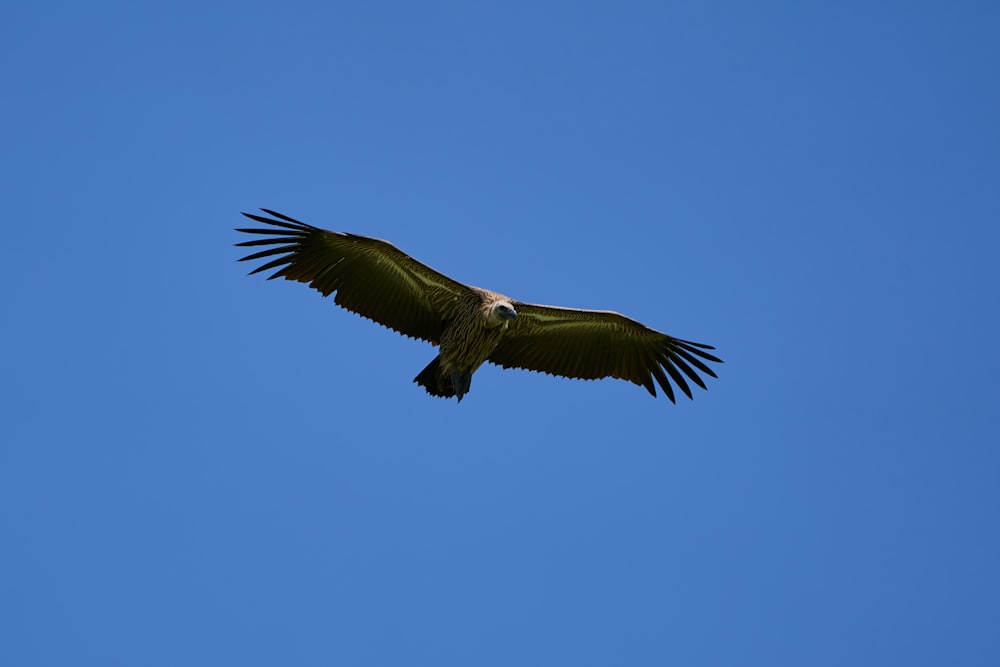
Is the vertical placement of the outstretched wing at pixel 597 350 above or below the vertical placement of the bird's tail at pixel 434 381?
above

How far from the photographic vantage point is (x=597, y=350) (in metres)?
17.8

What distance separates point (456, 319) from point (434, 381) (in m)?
0.84

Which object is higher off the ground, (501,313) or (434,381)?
(501,313)

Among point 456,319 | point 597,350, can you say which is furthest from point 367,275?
point 597,350

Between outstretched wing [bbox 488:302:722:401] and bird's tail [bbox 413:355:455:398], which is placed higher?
outstretched wing [bbox 488:302:722:401]

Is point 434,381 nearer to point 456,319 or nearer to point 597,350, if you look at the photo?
point 456,319

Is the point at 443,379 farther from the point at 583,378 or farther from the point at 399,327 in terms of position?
the point at 583,378

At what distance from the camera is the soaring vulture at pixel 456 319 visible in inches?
634

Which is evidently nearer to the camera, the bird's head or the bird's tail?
the bird's head

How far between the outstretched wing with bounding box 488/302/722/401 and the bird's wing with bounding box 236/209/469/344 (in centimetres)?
109

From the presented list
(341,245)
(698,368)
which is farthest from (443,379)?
(698,368)

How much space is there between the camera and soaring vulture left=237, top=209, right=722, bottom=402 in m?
16.1

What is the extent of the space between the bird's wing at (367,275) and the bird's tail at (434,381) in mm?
599

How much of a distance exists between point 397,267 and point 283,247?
1434mm
